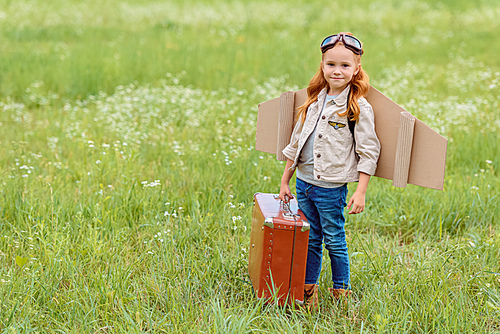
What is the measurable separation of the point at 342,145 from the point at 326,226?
47 cm

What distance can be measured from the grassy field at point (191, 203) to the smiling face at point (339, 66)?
3.61 feet

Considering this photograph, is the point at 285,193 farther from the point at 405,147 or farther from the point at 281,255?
the point at 405,147

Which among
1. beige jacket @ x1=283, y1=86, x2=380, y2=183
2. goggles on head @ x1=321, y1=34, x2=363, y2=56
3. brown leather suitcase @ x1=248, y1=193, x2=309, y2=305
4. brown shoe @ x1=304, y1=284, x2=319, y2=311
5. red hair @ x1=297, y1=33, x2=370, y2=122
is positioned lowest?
brown shoe @ x1=304, y1=284, x2=319, y2=311

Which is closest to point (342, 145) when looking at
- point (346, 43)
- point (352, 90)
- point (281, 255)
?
point (352, 90)

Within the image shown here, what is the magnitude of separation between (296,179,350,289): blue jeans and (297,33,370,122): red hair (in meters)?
0.40

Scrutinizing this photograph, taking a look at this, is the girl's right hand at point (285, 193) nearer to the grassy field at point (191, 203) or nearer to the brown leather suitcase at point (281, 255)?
the brown leather suitcase at point (281, 255)

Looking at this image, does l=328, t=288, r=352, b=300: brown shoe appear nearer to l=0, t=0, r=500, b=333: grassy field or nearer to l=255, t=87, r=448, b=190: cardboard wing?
l=0, t=0, r=500, b=333: grassy field

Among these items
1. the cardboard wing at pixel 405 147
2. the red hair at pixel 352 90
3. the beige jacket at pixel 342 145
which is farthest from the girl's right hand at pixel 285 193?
the cardboard wing at pixel 405 147

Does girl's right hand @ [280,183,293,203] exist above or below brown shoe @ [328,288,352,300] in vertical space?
above

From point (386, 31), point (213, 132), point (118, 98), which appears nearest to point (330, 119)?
point (213, 132)

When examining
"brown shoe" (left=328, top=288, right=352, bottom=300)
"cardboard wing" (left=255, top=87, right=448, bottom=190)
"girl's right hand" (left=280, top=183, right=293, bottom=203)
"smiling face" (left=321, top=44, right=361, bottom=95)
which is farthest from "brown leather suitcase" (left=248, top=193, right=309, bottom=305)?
"smiling face" (left=321, top=44, right=361, bottom=95)

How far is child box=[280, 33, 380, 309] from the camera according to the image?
253 cm

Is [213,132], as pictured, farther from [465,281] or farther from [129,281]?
[465,281]

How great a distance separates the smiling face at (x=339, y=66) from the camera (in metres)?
2.51
